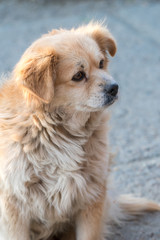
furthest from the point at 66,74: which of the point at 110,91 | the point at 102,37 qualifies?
the point at 102,37

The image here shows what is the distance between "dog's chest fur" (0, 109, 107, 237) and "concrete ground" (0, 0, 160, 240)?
2.03 ft

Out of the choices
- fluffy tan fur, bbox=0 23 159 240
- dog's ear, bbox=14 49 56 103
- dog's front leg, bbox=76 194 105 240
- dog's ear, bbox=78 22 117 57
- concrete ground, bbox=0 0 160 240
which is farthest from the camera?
concrete ground, bbox=0 0 160 240

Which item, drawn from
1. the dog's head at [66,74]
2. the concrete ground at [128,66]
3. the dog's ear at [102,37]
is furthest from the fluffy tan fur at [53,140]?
the concrete ground at [128,66]

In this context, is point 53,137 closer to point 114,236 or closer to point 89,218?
point 89,218

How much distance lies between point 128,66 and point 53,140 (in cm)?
366

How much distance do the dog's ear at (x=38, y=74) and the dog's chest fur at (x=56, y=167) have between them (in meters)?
0.21

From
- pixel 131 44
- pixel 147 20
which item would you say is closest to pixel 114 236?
pixel 131 44

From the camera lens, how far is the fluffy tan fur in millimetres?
2500

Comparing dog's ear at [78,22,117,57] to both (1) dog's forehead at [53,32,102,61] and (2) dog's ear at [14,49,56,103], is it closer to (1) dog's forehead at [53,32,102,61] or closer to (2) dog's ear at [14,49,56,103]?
(1) dog's forehead at [53,32,102,61]

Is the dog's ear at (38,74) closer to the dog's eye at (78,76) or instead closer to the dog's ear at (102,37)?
the dog's eye at (78,76)

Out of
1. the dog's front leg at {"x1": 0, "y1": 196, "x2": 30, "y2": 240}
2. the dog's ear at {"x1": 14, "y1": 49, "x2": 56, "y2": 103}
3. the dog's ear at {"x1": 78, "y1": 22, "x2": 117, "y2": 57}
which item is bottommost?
the dog's front leg at {"x1": 0, "y1": 196, "x2": 30, "y2": 240}

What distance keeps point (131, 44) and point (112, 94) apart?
4276 mm

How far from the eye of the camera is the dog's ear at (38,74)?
2380mm

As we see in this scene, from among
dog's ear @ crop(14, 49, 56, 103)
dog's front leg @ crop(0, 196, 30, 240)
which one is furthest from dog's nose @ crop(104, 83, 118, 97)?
dog's front leg @ crop(0, 196, 30, 240)
